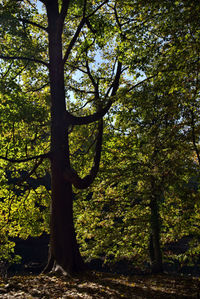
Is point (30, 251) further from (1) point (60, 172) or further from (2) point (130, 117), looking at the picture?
(2) point (130, 117)

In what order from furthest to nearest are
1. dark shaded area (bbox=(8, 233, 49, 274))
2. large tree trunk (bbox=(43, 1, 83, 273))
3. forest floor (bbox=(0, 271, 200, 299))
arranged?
1. dark shaded area (bbox=(8, 233, 49, 274))
2. large tree trunk (bbox=(43, 1, 83, 273))
3. forest floor (bbox=(0, 271, 200, 299))

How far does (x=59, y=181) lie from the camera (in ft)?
31.2

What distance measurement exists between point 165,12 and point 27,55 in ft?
19.7

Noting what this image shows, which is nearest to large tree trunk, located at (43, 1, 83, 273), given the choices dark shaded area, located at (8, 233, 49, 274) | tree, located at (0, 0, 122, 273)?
tree, located at (0, 0, 122, 273)

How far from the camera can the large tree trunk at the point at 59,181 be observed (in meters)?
8.70

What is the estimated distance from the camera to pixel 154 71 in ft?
24.3

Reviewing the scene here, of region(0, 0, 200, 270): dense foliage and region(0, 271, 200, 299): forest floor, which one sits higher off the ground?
region(0, 0, 200, 270): dense foliage

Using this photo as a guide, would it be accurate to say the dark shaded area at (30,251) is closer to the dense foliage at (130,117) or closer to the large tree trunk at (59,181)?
the dense foliage at (130,117)

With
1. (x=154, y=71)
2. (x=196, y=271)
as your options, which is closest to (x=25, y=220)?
(x=154, y=71)

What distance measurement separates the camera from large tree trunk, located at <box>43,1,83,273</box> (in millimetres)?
8695

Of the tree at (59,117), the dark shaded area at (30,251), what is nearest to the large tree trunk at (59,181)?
the tree at (59,117)

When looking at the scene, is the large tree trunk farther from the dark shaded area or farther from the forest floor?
the dark shaded area

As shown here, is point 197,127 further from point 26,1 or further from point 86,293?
point 26,1

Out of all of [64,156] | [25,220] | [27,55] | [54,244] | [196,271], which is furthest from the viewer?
[196,271]
